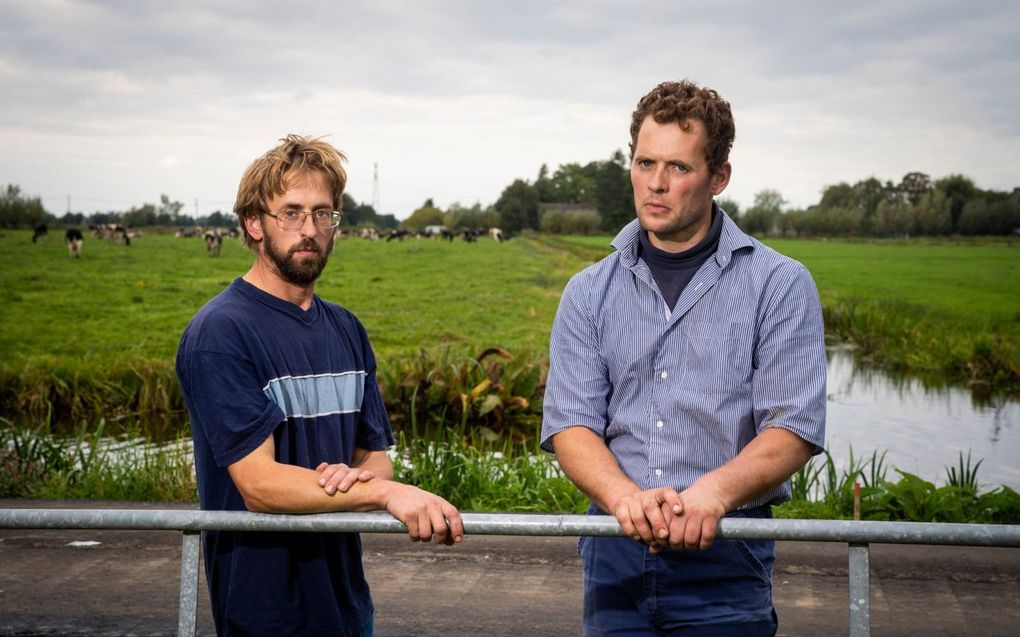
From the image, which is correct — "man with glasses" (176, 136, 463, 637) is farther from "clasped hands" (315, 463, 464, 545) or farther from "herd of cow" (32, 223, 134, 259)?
"herd of cow" (32, 223, 134, 259)

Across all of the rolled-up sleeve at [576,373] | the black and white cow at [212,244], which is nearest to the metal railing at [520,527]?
the rolled-up sleeve at [576,373]

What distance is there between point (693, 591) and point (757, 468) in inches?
15.5

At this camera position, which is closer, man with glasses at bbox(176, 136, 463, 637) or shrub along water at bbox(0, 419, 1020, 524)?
man with glasses at bbox(176, 136, 463, 637)

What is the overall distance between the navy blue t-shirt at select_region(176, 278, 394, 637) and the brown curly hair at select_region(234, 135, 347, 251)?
0.22 m

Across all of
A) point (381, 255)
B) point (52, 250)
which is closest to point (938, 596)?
point (52, 250)

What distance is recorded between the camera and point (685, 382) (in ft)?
8.98

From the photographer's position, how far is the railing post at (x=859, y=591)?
89.9 inches

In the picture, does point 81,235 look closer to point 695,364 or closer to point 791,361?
point 695,364

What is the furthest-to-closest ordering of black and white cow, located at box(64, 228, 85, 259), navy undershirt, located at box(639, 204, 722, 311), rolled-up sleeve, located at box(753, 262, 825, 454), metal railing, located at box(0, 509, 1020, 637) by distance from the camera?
black and white cow, located at box(64, 228, 85, 259) < navy undershirt, located at box(639, 204, 722, 311) < rolled-up sleeve, located at box(753, 262, 825, 454) < metal railing, located at box(0, 509, 1020, 637)

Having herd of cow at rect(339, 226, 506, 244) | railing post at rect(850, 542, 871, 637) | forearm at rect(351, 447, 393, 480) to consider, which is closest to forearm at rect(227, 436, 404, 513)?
forearm at rect(351, 447, 393, 480)

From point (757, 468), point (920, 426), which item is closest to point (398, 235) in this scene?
point (920, 426)

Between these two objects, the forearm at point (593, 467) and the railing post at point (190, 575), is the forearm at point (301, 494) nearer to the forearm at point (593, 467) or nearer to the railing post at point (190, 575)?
the railing post at point (190, 575)

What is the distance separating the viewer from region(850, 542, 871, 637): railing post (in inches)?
89.9

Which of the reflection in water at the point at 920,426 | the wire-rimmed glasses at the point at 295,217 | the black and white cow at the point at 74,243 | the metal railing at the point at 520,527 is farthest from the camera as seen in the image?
the black and white cow at the point at 74,243
